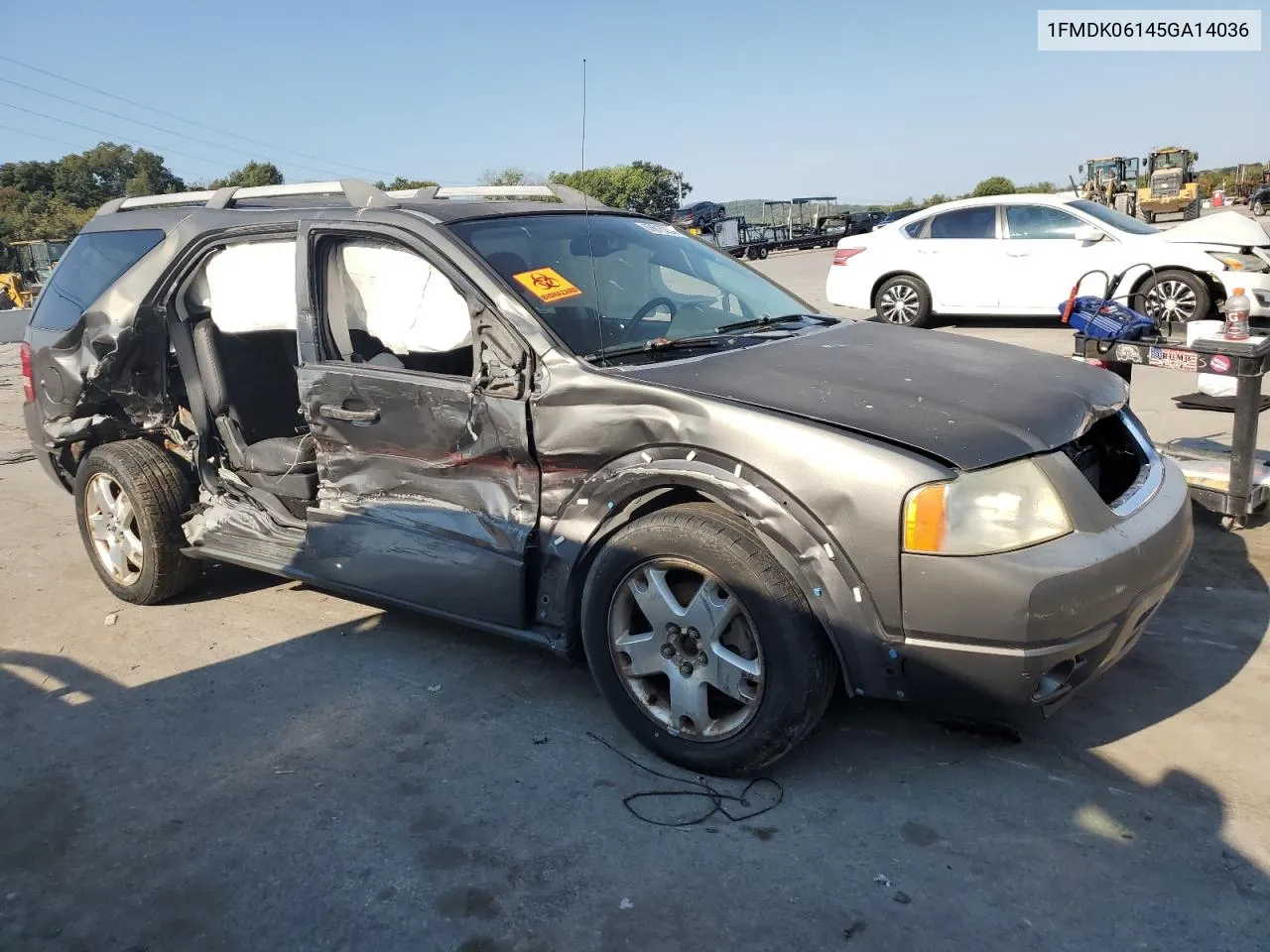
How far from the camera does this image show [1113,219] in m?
11.5

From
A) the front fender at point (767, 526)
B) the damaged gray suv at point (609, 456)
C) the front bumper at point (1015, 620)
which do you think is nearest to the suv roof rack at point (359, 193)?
the damaged gray suv at point (609, 456)

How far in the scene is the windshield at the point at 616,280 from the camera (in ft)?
11.9

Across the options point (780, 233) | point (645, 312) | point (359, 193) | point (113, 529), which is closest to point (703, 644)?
point (645, 312)

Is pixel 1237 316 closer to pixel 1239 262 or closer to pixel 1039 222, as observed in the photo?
pixel 1239 262

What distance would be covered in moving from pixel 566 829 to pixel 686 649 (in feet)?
2.12

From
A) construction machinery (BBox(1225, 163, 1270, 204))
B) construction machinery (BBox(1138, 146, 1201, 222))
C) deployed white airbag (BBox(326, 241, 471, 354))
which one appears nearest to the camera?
deployed white airbag (BBox(326, 241, 471, 354))

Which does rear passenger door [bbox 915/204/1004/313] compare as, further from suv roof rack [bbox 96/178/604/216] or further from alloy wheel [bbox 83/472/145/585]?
alloy wheel [bbox 83/472/145/585]

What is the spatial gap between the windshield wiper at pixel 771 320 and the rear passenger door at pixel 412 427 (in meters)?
0.94

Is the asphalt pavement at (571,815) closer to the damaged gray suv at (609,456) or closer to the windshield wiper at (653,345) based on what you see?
the damaged gray suv at (609,456)

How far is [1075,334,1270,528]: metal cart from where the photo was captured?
4379 mm

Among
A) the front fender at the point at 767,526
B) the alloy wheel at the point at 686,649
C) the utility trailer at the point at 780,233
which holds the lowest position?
the alloy wheel at the point at 686,649

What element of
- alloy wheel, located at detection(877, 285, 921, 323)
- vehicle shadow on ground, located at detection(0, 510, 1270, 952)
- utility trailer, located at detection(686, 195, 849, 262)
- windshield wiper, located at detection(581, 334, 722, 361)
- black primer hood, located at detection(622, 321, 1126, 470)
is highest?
utility trailer, located at detection(686, 195, 849, 262)

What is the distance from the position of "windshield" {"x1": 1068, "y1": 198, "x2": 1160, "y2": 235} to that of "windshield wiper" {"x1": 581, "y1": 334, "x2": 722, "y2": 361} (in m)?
9.35

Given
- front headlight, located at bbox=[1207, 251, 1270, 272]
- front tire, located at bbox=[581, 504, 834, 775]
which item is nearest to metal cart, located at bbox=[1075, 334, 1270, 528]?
front tire, located at bbox=[581, 504, 834, 775]
